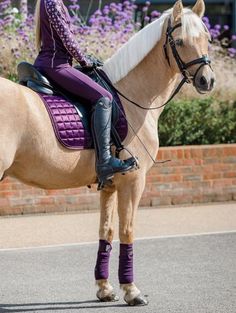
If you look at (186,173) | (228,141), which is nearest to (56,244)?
(186,173)

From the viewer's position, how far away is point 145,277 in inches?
334

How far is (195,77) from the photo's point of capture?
723 cm

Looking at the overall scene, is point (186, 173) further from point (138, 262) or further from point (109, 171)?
point (109, 171)

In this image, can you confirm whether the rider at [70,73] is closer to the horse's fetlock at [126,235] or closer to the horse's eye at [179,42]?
A: the horse's fetlock at [126,235]

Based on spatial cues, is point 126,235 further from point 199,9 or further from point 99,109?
point 199,9

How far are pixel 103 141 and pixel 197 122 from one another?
6526 mm

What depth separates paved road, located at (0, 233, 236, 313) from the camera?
293 inches

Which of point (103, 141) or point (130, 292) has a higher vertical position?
point (103, 141)

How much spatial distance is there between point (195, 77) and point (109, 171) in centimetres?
107

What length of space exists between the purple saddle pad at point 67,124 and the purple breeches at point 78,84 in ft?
0.38

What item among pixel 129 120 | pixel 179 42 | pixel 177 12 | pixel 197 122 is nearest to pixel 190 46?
pixel 179 42

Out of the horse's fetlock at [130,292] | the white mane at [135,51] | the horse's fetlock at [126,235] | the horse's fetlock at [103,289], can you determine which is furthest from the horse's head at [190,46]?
the horse's fetlock at [103,289]

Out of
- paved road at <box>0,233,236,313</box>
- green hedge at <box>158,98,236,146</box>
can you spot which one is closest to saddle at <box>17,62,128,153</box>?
paved road at <box>0,233,236,313</box>

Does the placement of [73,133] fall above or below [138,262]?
above
